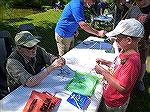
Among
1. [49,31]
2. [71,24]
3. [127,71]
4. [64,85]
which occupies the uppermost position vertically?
[127,71]

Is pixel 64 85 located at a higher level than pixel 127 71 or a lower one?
lower

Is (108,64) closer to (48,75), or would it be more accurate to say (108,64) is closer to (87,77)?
(87,77)

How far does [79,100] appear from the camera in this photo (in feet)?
9.52

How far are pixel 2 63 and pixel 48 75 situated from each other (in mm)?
654

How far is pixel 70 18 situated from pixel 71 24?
0.30ft

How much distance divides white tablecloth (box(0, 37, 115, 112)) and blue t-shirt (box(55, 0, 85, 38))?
0.96 ft

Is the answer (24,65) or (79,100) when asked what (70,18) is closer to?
(24,65)

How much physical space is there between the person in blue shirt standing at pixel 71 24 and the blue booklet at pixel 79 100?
4.74 ft

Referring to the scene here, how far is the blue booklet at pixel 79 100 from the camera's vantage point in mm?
2838

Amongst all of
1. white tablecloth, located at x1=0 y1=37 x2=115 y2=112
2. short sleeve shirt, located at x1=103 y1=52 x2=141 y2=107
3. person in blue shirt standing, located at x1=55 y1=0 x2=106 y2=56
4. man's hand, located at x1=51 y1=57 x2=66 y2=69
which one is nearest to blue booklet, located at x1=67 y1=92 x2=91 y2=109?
white tablecloth, located at x1=0 y1=37 x2=115 y2=112

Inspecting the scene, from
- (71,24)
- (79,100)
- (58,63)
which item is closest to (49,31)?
(71,24)

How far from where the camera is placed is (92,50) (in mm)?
4520

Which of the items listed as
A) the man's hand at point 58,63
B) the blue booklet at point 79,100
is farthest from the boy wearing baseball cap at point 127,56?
the man's hand at point 58,63

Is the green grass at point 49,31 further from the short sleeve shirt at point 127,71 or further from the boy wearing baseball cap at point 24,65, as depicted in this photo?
the short sleeve shirt at point 127,71
